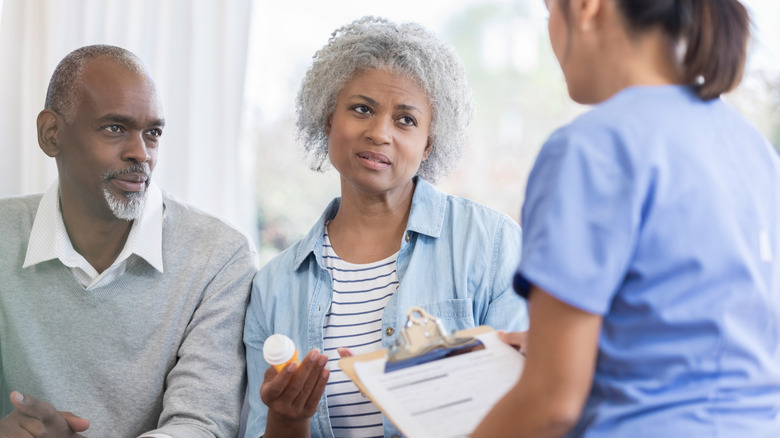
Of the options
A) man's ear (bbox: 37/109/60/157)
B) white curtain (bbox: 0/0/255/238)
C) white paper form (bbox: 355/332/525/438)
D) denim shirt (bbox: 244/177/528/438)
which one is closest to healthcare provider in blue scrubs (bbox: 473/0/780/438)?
white paper form (bbox: 355/332/525/438)

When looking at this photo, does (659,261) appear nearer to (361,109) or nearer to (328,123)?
(361,109)

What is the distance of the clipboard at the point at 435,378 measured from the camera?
0.91 meters

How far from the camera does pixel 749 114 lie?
2.73m

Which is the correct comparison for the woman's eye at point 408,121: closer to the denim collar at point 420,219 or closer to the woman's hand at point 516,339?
the denim collar at point 420,219

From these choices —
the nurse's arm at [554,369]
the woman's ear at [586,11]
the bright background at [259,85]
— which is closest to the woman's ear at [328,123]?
the bright background at [259,85]

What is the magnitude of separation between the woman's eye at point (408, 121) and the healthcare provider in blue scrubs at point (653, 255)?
0.87 m

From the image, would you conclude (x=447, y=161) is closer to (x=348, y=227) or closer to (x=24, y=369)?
(x=348, y=227)

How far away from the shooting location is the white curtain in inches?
85.6

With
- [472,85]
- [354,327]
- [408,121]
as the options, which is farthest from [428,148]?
[472,85]

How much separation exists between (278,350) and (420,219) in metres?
0.52

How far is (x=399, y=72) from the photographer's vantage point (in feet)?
5.29

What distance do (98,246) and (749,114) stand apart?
7.73 feet

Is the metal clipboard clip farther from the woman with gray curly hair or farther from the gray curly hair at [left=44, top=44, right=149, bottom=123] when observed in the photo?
the gray curly hair at [left=44, top=44, right=149, bottom=123]

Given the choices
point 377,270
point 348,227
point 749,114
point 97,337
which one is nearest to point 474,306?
point 377,270
